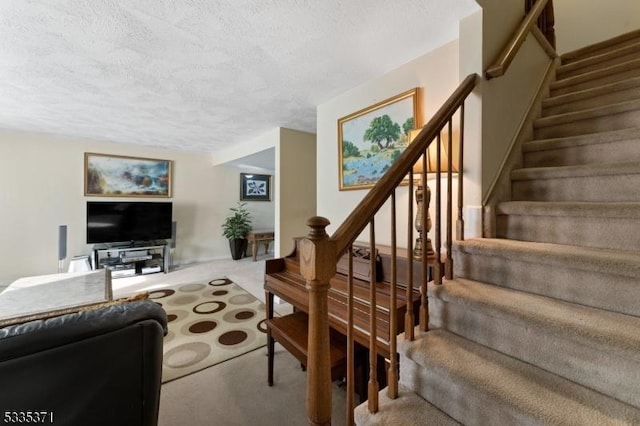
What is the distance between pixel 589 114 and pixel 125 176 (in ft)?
19.3

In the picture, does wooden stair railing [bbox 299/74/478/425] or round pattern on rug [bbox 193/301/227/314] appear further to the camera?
→ round pattern on rug [bbox 193/301/227/314]

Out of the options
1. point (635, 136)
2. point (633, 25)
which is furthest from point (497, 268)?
point (633, 25)

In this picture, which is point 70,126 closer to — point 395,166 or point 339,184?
point 339,184

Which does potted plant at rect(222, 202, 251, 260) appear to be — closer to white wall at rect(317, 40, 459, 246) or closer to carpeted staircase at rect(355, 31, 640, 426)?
white wall at rect(317, 40, 459, 246)

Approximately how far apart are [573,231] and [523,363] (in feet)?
2.27

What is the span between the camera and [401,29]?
1.63 m

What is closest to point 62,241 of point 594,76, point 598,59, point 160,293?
point 160,293

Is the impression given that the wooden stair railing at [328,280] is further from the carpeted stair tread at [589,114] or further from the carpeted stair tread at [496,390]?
the carpeted stair tread at [589,114]

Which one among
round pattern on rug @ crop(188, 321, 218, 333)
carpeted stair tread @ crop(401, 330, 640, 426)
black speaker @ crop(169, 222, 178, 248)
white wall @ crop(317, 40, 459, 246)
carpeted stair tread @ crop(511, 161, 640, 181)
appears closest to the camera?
carpeted stair tread @ crop(401, 330, 640, 426)

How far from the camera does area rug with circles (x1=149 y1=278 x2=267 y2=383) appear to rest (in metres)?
2.13

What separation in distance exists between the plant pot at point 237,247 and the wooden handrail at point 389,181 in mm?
4873

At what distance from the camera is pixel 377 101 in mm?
2221

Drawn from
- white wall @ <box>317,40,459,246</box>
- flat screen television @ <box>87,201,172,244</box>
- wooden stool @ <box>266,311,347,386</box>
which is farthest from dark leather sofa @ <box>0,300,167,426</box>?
flat screen television @ <box>87,201,172,244</box>

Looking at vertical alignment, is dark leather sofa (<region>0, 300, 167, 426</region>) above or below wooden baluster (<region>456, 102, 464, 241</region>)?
below
